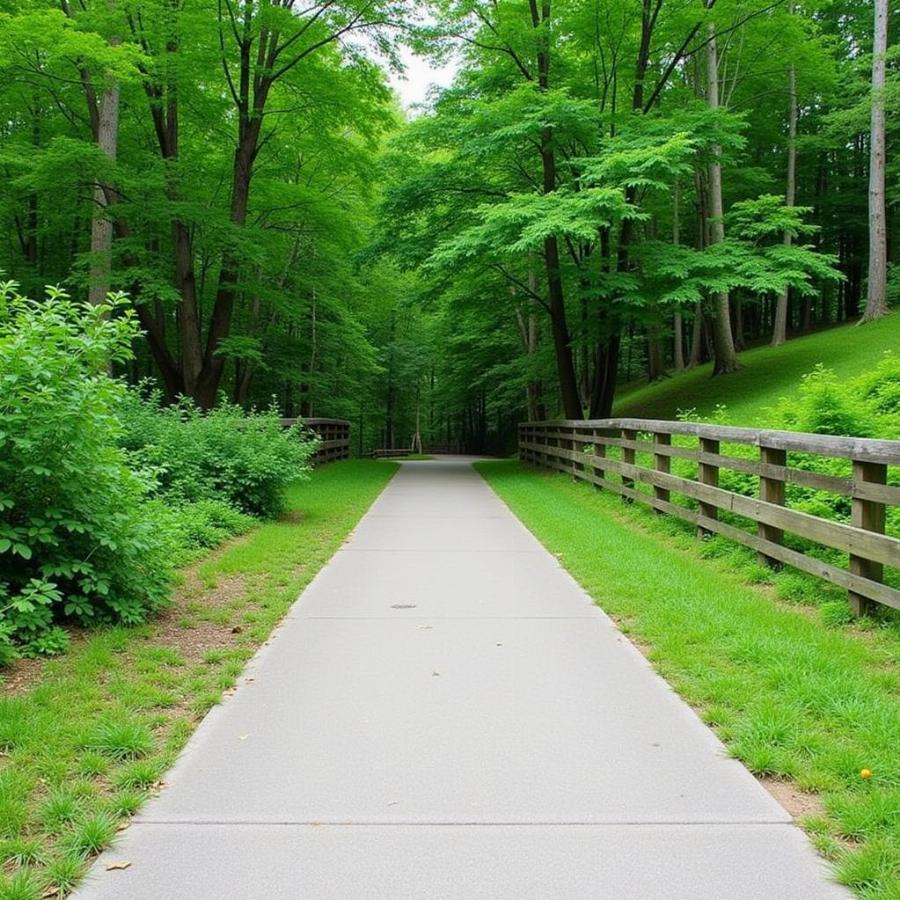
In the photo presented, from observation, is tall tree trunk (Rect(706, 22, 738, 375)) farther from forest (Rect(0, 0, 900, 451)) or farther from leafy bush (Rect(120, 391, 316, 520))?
leafy bush (Rect(120, 391, 316, 520))

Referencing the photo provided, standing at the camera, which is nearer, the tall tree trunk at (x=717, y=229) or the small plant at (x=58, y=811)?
the small plant at (x=58, y=811)

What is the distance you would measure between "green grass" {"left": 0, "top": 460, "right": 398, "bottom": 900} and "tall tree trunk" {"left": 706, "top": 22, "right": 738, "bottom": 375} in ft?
57.9

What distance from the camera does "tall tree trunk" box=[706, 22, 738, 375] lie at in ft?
66.7

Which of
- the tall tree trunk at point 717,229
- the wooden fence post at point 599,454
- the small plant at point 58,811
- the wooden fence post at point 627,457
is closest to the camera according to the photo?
the small plant at point 58,811

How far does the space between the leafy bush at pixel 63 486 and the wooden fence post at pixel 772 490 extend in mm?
4770

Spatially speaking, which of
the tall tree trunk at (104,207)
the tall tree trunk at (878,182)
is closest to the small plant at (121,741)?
the tall tree trunk at (104,207)

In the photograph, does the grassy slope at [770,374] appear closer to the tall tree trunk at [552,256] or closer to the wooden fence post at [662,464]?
the tall tree trunk at [552,256]

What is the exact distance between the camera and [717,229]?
20.8 m

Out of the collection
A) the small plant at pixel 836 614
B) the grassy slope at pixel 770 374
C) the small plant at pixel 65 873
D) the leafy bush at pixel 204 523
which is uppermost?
the grassy slope at pixel 770 374

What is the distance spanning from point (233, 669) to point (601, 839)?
2425 mm

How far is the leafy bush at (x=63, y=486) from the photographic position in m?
4.41

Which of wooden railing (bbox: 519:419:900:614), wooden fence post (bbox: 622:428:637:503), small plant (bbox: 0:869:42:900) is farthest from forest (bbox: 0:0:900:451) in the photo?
small plant (bbox: 0:869:42:900)

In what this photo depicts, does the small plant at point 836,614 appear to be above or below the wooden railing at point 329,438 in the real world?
below

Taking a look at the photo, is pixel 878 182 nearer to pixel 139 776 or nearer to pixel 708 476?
pixel 708 476
